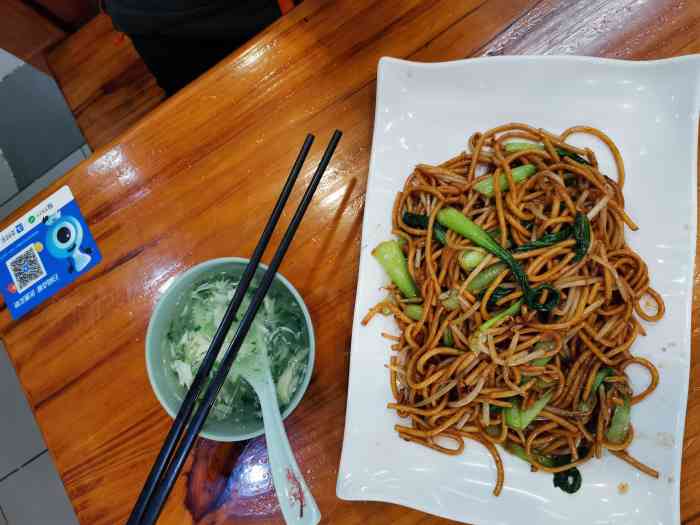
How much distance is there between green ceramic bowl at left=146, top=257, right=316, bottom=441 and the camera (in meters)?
1.16

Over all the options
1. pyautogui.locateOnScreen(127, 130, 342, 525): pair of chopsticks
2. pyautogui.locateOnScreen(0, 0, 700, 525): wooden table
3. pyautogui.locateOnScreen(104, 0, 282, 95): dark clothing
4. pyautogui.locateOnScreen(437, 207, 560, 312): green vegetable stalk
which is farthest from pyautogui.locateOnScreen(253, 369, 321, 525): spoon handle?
pyautogui.locateOnScreen(104, 0, 282, 95): dark clothing

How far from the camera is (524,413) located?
129 centimetres

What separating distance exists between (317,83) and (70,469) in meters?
1.48

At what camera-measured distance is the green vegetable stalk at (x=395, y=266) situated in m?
1.38

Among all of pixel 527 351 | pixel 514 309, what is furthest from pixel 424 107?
pixel 527 351

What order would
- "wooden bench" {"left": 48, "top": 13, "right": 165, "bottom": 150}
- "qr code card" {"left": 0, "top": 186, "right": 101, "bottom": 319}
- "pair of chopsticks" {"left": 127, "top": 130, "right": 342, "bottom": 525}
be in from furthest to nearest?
"wooden bench" {"left": 48, "top": 13, "right": 165, "bottom": 150}, "qr code card" {"left": 0, "top": 186, "right": 101, "bottom": 319}, "pair of chopsticks" {"left": 127, "top": 130, "right": 342, "bottom": 525}

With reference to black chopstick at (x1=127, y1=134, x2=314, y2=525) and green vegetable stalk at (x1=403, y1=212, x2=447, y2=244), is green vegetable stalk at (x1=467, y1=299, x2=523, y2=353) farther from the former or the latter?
black chopstick at (x1=127, y1=134, x2=314, y2=525)

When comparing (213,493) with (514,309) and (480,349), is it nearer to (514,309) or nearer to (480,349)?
(480,349)

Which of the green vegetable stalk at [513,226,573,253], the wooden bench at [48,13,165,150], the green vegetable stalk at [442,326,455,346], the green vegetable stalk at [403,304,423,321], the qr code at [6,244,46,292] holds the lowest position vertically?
the green vegetable stalk at [442,326,455,346]

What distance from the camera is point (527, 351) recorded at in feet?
4.20

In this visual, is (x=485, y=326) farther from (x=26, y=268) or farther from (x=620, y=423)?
(x=26, y=268)

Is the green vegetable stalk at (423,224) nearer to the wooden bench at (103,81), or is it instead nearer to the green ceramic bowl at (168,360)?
the green ceramic bowl at (168,360)

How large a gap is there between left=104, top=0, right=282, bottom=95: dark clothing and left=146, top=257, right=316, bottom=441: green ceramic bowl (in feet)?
3.79

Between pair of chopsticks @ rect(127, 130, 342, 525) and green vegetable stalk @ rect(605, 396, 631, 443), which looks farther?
green vegetable stalk @ rect(605, 396, 631, 443)
